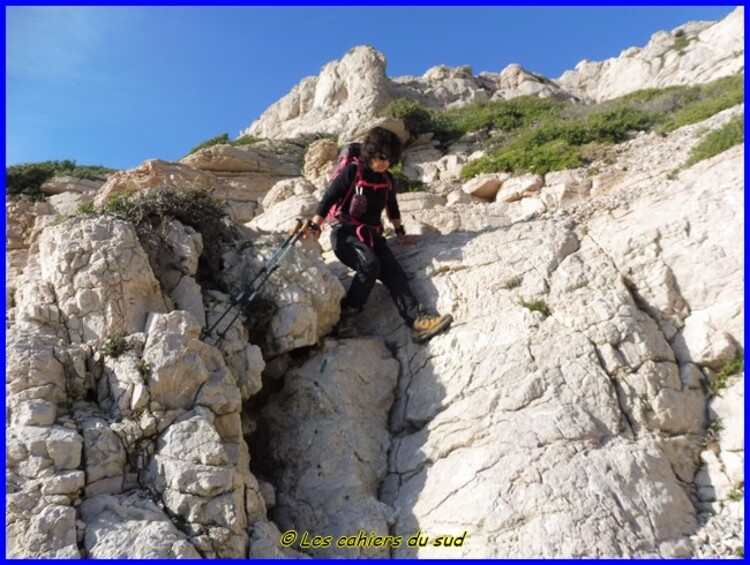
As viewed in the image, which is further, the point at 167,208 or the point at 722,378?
the point at 167,208

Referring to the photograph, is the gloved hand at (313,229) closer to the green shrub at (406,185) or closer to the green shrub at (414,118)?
the green shrub at (406,185)

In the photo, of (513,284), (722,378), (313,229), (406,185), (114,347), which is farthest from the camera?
(406,185)

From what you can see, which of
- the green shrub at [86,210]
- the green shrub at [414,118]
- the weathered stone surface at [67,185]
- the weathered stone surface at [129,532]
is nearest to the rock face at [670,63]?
the green shrub at [414,118]

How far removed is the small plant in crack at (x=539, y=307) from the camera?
8156mm

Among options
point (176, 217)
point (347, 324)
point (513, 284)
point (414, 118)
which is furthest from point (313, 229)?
point (414, 118)

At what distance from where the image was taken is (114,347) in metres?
6.65

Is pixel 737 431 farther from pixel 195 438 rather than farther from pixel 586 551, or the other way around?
pixel 195 438

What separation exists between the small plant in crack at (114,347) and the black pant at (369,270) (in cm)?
327

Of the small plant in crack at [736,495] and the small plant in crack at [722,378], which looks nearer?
the small plant in crack at [736,495]

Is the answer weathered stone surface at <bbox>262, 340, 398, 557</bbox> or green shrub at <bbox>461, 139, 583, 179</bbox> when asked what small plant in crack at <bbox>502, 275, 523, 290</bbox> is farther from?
green shrub at <bbox>461, 139, 583, 179</bbox>

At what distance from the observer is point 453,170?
56.5 feet

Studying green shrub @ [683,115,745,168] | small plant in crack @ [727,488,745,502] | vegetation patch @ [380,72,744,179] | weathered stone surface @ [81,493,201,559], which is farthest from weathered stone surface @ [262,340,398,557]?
vegetation patch @ [380,72,744,179]

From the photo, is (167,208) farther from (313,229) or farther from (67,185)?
(67,185)

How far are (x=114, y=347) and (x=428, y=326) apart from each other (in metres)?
3.90
